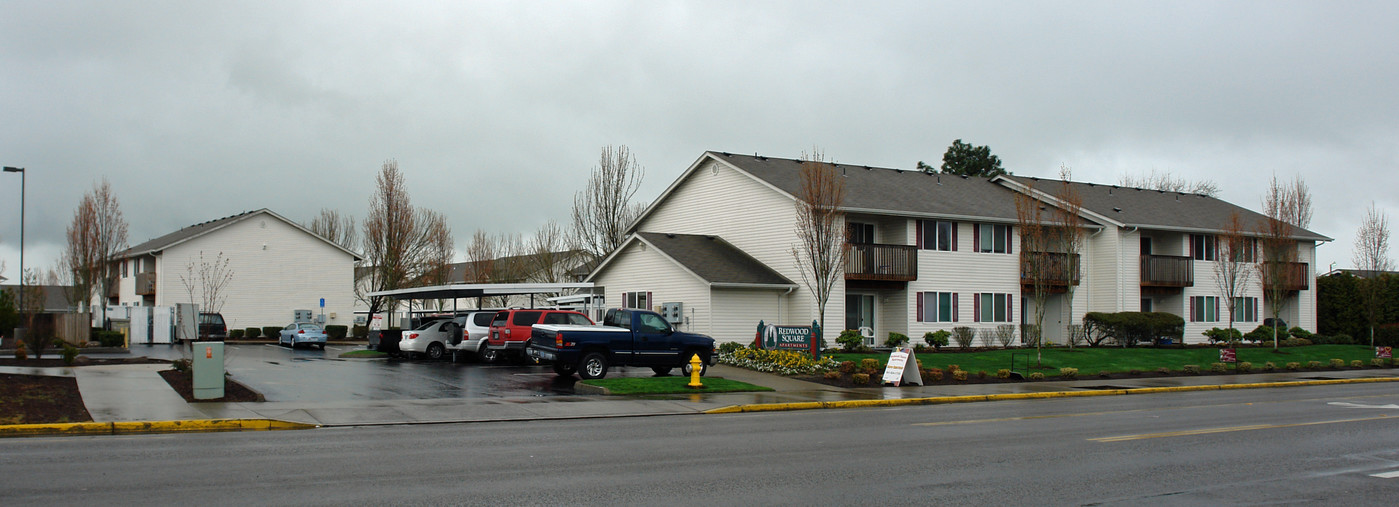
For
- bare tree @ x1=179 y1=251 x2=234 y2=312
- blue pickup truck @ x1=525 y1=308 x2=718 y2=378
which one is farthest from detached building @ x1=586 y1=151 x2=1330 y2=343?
bare tree @ x1=179 y1=251 x2=234 y2=312

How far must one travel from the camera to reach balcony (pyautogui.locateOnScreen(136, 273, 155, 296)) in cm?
5588

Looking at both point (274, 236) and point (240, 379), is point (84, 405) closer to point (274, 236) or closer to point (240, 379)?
point (240, 379)

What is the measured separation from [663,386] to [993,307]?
70.3ft

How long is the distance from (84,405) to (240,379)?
20.9 feet

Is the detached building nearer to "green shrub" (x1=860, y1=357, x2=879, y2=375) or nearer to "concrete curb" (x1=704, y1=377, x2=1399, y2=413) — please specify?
"green shrub" (x1=860, y1=357, x2=879, y2=375)

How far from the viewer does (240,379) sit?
23016mm

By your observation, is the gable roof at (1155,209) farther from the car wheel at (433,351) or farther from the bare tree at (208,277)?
the bare tree at (208,277)

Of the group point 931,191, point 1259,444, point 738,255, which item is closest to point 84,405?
point 1259,444

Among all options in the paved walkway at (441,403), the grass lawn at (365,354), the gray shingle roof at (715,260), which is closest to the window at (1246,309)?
the gray shingle roof at (715,260)

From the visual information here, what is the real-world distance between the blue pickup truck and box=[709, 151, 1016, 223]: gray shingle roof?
1121cm

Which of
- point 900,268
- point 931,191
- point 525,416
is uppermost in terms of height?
point 931,191

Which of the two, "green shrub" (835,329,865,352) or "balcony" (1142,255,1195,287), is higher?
"balcony" (1142,255,1195,287)

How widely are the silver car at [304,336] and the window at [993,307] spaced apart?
84.5 feet

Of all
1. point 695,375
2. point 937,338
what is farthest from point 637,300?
point 695,375
